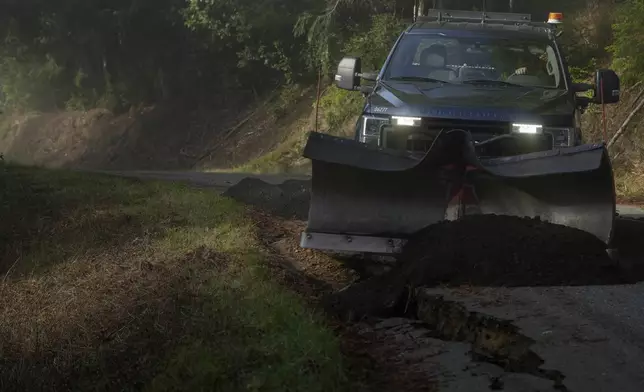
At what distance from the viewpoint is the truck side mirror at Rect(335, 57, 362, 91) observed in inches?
305

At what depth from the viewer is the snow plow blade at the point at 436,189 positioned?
5.89 meters

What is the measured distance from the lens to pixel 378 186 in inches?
253

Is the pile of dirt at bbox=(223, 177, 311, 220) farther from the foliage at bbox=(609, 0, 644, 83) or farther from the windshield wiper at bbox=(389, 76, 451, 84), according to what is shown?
the foliage at bbox=(609, 0, 644, 83)

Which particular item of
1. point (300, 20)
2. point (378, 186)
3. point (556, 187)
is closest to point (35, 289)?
point (378, 186)

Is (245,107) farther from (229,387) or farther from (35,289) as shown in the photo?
(229,387)

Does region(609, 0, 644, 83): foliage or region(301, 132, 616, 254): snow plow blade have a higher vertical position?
region(609, 0, 644, 83): foliage

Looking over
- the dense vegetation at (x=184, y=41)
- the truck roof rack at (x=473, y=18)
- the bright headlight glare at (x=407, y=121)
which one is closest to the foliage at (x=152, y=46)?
the dense vegetation at (x=184, y=41)

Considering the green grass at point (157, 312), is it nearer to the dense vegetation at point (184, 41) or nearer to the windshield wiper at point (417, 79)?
the windshield wiper at point (417, 79)

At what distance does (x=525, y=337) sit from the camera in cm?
448

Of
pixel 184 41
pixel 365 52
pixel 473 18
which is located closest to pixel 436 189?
pixel 473 18

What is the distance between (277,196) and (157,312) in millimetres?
6375

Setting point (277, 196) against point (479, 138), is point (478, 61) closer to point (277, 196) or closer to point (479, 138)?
point (479, 138)

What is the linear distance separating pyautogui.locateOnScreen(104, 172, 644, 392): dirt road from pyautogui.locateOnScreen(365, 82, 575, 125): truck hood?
4.67 ft

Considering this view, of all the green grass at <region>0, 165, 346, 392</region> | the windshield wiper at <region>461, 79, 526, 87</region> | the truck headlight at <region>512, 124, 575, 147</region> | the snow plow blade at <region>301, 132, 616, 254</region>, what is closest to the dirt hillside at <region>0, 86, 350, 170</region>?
the green grass at <region>0, 165, 346, 392</region>
